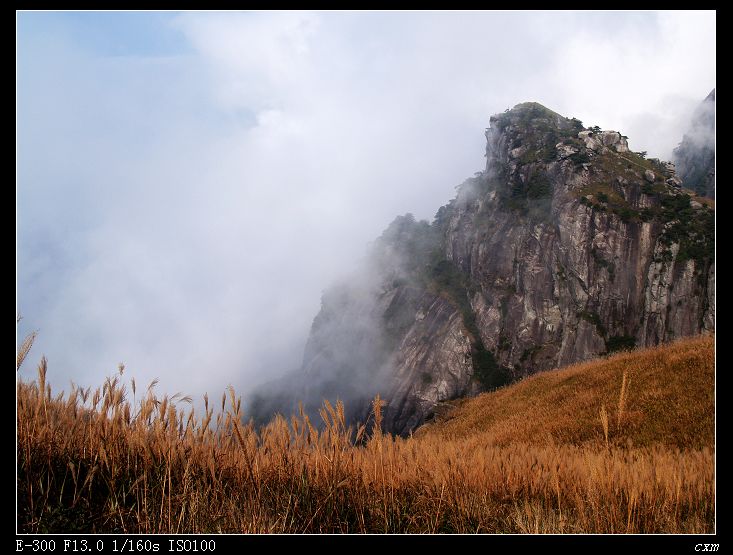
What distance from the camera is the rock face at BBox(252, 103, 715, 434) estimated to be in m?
91.9

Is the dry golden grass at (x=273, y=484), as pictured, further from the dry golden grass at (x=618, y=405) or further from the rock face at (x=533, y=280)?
the rock face at (x=533, y=280)

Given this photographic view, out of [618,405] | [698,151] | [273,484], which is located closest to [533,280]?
[618,405]

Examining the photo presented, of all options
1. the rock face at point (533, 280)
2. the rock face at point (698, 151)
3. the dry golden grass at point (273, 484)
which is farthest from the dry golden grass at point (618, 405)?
the rock face at point (698, 151)

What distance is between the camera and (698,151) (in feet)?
538

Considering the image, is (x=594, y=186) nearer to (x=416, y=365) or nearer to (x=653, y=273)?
(x=653, y=273)

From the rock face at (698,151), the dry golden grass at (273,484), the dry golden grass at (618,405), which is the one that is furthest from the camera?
the rock face at (698,151)

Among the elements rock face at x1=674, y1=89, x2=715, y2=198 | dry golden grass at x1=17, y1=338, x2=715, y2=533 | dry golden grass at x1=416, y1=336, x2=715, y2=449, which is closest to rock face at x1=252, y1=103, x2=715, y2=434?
rock face at x1=674, y1=89, x2=715, y2=198

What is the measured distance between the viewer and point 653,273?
3634 inches

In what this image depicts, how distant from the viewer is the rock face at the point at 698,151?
14950cm

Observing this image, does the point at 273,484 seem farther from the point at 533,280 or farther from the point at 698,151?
the point at 698,151

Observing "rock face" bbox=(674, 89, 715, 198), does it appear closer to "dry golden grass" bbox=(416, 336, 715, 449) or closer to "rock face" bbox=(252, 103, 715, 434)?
"rock face" bbox=(252, 103, 715, 434)

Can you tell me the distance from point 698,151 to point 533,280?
111 meters

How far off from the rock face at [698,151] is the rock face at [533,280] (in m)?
56.7

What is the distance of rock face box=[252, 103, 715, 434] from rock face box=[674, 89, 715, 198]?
56743mm
